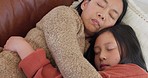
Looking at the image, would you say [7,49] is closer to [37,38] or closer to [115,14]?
[37,38]

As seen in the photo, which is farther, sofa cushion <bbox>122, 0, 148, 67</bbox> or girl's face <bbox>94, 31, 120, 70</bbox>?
sofa cushion <bbox>122, 0, 148, 67</bbox>

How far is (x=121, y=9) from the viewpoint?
4.44 ft

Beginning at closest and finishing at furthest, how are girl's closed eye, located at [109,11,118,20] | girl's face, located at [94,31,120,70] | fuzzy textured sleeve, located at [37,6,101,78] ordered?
fuzzy textured sleeve, located at [37,6,101,78], girl's face, located at [94,31,120,70], girl's closed eye, located at [109,11,118,20]

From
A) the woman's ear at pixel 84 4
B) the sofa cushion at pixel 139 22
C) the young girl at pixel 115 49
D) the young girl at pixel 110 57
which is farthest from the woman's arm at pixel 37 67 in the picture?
the sofa cushion at pixel 139 22

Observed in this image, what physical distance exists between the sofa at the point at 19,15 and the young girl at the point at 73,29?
0.40 ft

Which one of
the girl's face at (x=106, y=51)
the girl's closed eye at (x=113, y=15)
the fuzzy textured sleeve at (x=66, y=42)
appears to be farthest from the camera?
the girl's closed eye at (x=113, y=15)

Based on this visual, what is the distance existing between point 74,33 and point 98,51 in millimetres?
192

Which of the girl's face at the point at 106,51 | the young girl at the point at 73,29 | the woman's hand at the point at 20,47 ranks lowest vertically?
the girl's face at the point at 106,51

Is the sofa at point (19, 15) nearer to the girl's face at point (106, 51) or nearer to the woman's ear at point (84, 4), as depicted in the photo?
the woman's ear at point (84, 4)

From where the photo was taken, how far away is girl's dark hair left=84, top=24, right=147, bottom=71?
119 cm

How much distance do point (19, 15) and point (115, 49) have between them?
50 centimetres

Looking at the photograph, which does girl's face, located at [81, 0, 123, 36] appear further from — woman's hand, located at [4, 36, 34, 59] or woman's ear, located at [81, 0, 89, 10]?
woman's hand, located at [4, 36, 34, 59]

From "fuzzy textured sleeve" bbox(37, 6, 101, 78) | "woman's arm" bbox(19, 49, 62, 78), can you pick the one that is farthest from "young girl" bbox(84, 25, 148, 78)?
"woman's arm" bbox(19, 49, 62, 78)

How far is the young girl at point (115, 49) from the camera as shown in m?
1.17
